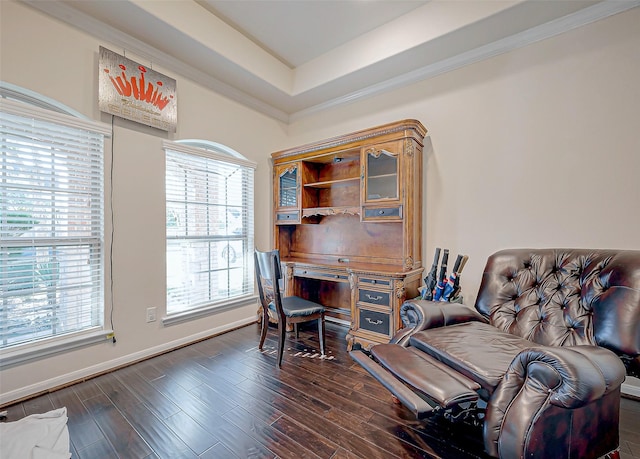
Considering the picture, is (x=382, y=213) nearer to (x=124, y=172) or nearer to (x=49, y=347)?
(x=124, y=172)

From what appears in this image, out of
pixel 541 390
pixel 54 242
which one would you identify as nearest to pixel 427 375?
pixel 541 390

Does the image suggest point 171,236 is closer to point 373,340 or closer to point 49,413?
point 49,413

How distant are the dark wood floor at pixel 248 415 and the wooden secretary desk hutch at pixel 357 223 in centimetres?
72

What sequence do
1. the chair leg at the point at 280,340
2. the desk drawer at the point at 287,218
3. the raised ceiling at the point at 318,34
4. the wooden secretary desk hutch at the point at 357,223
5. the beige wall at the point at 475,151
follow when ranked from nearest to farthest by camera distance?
the beige wall at the point at 475,151 < the raised ceiling at the point at 318,34 < the chair leg at the point at 280,340 < the wooden secretary desk hutch at the point at 357,223 < the desk drawer at the point at 287,218

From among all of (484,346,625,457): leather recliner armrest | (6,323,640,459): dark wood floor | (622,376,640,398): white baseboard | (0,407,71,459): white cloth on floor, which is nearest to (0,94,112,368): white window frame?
(6,323,640,459): dark wood floor

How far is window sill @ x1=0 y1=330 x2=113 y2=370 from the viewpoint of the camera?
1.90m

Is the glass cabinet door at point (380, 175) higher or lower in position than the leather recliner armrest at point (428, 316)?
higher

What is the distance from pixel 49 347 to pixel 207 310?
4.22ft

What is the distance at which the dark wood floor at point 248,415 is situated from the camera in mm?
1518

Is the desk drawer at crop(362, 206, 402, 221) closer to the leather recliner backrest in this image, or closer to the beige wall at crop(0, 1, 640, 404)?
the beige wall at crop(0, 1, 640, 404)

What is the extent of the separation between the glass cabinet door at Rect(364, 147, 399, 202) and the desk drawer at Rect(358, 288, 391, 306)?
0.95 meters

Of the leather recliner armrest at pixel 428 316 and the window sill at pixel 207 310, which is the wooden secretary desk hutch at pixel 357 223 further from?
the window sill at pixel 207 310

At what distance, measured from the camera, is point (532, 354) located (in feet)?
4.00

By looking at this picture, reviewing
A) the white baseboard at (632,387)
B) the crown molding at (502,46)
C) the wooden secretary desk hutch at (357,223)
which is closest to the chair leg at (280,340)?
the wooden secretary desk hutch at (357,223)
